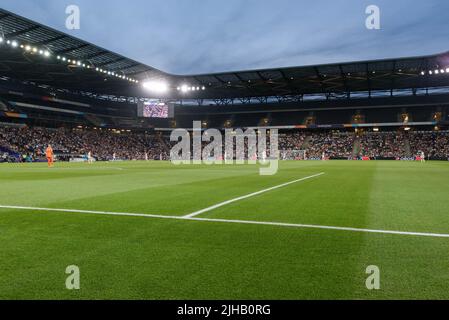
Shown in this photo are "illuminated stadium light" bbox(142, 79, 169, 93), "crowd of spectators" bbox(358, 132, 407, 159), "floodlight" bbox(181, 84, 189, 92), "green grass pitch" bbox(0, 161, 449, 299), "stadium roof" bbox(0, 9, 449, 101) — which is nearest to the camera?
"green grass pitch" bbox(0, 161, 449, 299)

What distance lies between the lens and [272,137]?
86.6 meters

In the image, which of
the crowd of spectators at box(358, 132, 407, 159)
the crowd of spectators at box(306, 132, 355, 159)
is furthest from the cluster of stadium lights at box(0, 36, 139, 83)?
the crowd of spectators at box(358, 132, 407, 159)

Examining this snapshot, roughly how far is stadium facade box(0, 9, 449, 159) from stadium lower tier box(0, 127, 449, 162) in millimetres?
1494

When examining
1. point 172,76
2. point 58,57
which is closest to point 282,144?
point 172,76

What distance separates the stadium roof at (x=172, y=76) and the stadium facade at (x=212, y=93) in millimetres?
182

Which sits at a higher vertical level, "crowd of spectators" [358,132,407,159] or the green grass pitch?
"crowd of spectators" [358,132,407,159]

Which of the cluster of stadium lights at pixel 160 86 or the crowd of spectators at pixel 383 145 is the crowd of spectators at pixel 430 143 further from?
the cluster of stadium lights at pixel 160 86

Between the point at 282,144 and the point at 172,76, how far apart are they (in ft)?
104

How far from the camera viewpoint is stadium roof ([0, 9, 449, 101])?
46812mm

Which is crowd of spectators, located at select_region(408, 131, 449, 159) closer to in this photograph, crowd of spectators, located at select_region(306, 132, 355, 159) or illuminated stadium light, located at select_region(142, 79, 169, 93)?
crowd of spectators, located at select_region(306, 132, 355, 159)

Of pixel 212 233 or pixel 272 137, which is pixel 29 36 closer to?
pixel 212 233

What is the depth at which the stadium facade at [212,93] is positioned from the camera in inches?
2206

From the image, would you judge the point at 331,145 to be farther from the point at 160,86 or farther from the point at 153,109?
the point at 153,109

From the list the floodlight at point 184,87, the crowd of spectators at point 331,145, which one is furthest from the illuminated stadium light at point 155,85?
the crowd of spectators at point 331,145
